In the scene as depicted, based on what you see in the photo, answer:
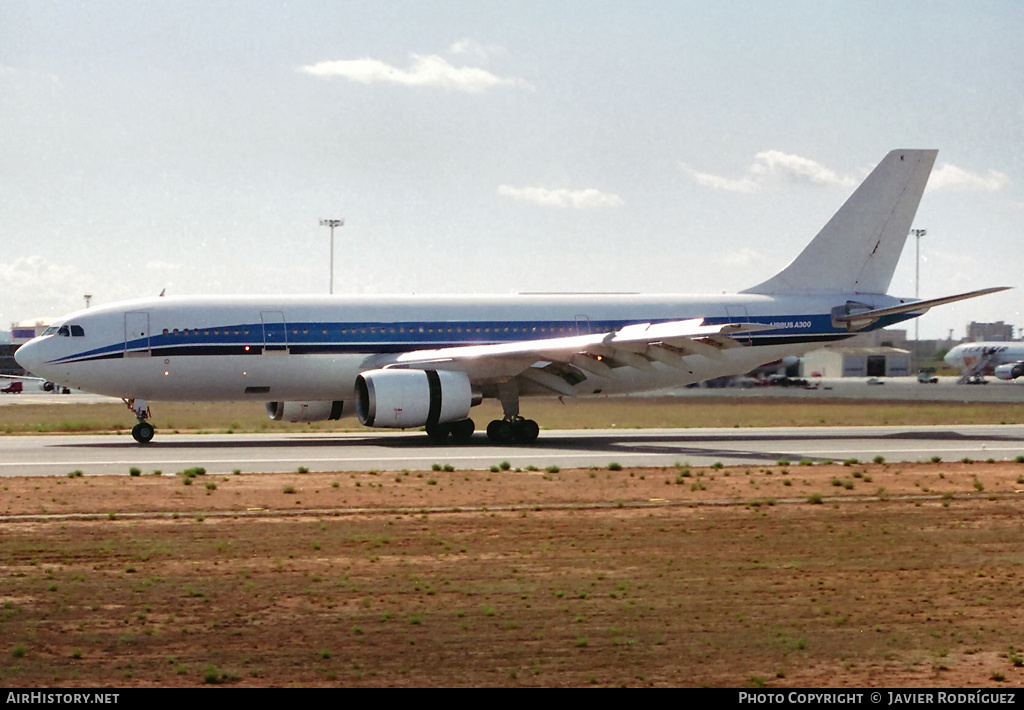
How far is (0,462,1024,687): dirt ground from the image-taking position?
353 inches

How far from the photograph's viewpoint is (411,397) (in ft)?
97.2

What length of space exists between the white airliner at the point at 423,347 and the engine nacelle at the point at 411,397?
0.13 feet

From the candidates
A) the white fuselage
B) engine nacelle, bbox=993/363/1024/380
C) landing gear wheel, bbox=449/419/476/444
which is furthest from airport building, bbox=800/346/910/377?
landing gear wheel, bbox=449/419/476/444

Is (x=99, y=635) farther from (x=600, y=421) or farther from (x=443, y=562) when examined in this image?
(x=600, y=421)

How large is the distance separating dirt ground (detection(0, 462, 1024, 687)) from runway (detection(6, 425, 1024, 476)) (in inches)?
172

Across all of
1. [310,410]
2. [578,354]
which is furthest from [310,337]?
[578,354]

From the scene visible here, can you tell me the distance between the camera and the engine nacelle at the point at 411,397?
2941cm

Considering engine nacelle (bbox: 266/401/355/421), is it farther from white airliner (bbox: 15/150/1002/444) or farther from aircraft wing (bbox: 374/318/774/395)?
aircraft wing (bbox: 374/318/774/395)

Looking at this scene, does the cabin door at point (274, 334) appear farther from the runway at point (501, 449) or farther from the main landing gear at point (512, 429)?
the main landing gear at point (512, 429)

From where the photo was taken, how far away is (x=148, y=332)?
102 feet

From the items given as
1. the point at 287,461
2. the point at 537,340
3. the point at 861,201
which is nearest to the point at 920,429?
the point at 861,201

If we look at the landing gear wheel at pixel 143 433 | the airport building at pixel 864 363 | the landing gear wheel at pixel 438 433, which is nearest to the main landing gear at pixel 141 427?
the landing gear wheel at pixel 143 433
